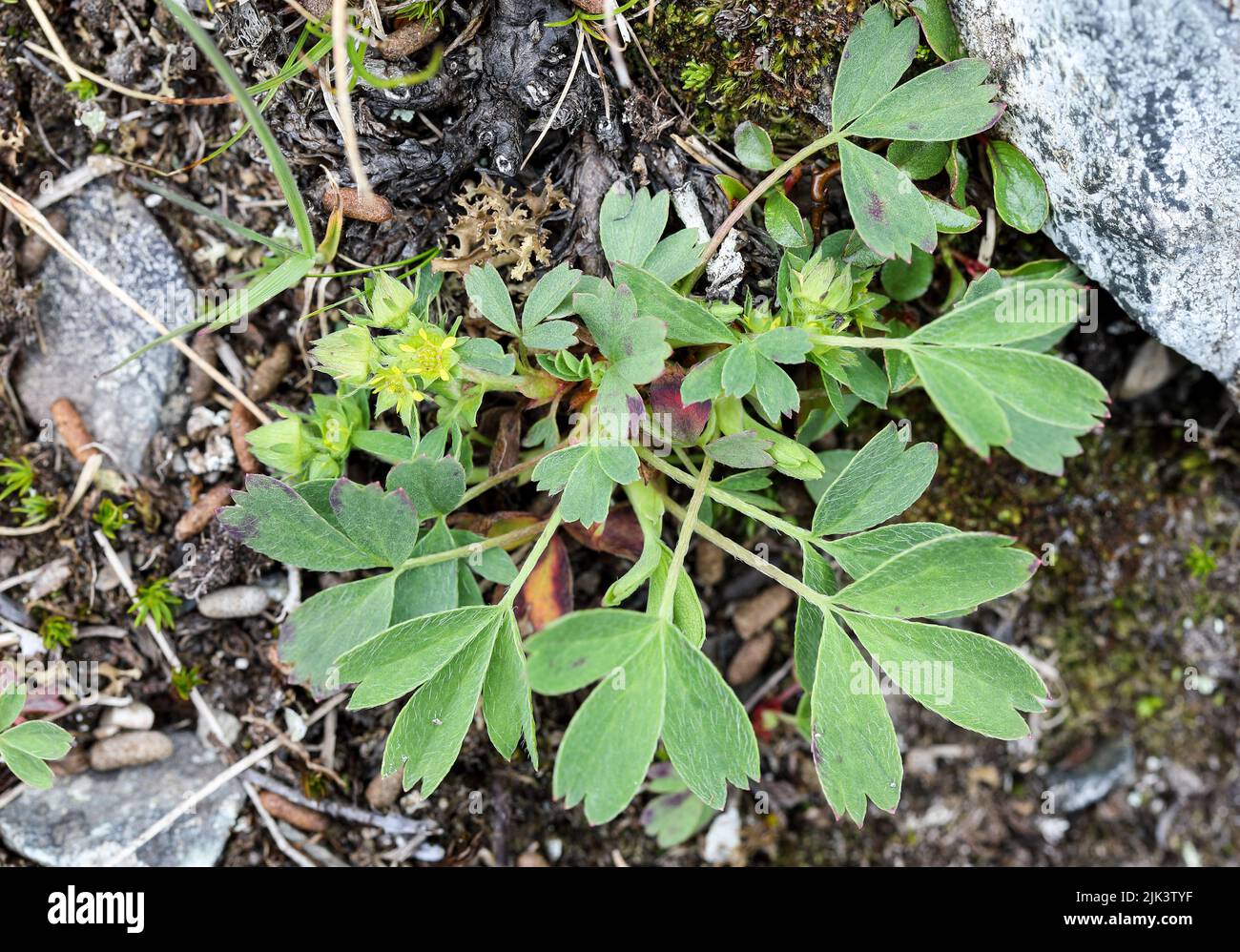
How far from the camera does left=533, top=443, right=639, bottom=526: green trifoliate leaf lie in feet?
5.70

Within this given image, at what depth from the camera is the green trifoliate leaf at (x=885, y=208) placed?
1844 mm

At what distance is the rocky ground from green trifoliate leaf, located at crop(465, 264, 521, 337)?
222mm

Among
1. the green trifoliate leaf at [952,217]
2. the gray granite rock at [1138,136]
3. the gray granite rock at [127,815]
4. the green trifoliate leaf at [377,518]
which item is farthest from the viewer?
the gray granite rock at [127,815]

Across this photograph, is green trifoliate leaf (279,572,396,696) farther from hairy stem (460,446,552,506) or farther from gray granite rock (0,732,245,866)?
gray granite rock (0,732,245,866)

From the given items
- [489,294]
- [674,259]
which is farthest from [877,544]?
[489,294]

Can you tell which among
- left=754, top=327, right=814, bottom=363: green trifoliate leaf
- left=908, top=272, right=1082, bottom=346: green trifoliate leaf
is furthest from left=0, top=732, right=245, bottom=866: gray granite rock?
left=908, top=272, right=1082, bottom=346: green trifoliate leaf

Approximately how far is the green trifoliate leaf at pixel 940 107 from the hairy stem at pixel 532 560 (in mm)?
1019

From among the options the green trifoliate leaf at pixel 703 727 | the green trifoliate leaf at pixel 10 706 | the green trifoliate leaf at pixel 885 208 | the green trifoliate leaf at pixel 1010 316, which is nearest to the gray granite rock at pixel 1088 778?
the green trifoliate leaf at pixel 703 727

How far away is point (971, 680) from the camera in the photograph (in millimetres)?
1739

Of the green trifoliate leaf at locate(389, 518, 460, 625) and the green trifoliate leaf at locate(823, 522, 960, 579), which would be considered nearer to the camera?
the green trifoliate leaf at locate(823, 522, 960, 579)

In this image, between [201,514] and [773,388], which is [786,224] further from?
[201,514]

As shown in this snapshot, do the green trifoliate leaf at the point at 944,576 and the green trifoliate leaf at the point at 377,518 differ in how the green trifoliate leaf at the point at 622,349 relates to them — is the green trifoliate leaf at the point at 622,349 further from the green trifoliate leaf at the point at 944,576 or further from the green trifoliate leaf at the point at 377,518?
the green trifoliate leaf at the point at 944,576

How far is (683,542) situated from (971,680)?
1.96 ft
